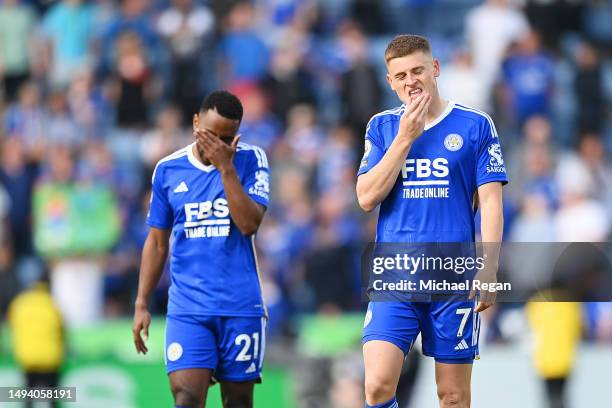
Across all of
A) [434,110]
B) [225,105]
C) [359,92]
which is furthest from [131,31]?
[434,110]

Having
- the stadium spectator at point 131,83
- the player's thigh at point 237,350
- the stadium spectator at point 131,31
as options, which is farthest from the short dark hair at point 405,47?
the stadium spectator at point 131,31

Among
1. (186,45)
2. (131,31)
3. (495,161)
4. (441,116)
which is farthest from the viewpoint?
(131,31)

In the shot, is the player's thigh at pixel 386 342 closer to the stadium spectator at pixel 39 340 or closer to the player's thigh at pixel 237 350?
the player's thigh at pixel 237 350

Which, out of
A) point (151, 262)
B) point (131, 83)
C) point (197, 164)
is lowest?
point (151, 262)

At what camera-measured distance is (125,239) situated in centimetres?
1516

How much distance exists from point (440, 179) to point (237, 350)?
178 cm

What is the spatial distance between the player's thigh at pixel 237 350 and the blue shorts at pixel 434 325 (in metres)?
1.06

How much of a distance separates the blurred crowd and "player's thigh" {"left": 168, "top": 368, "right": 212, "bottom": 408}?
5.87 metres

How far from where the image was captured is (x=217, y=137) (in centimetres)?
774

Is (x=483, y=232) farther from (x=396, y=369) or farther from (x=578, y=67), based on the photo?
(x=578, y=67)

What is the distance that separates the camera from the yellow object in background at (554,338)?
1184cm

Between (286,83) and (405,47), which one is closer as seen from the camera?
(405,47)

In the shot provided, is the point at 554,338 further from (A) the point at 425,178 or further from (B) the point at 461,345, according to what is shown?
(A) the point at 425,178

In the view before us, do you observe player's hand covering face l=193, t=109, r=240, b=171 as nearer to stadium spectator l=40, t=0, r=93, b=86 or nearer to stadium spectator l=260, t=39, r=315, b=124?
stadium spectator l=260, t=39, r=315, b=124
